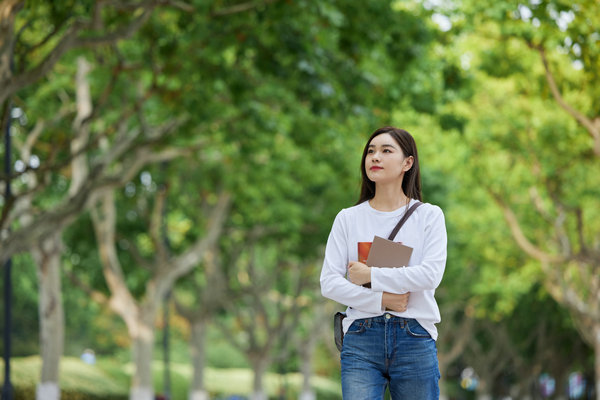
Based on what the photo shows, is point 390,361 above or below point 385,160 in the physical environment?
below

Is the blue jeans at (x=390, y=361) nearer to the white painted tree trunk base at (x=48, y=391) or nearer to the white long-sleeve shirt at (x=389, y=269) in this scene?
the white long-sleeve shirt at (x=389, y=269)

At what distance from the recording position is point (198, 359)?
27266mm

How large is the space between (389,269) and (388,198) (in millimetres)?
368

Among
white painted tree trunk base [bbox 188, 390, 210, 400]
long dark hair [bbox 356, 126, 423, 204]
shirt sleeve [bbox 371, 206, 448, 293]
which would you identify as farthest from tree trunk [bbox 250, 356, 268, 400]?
shirt sleeve [bbox 371, 206, 448, 293]

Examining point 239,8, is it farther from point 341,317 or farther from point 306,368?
point 306,368

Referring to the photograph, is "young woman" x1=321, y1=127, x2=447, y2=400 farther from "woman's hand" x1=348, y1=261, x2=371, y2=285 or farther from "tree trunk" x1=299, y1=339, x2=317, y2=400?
"tree trunk" x1=299, y1=339, x2=317, y2=400

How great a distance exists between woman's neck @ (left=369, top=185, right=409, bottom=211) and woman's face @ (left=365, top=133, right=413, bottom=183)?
48mm

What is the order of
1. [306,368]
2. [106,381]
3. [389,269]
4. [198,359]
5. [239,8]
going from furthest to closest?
1. [106,381]
2. [306,368]
3. [198,359]
4. [239,8]
5. [389,269]

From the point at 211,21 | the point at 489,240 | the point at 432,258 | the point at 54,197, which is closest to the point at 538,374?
the point at 489,240

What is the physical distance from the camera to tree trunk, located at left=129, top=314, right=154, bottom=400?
2153 cm

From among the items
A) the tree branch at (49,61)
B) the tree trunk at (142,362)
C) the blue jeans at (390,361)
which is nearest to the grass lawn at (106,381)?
the tree trunk at (142,362)

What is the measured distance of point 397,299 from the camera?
12.7 ft

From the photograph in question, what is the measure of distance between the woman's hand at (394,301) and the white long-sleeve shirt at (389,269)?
2 centimetres

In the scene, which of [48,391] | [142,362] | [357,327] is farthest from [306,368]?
[357,327]
